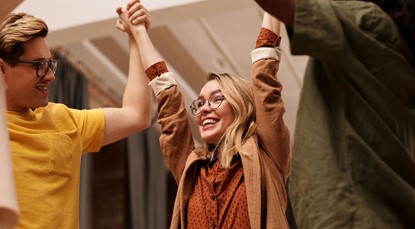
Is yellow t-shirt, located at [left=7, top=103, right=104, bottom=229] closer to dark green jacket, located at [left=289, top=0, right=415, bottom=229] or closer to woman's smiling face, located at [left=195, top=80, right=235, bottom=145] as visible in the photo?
woman's smiling face, located at [left=195, top=80, right=235, bottom=145]

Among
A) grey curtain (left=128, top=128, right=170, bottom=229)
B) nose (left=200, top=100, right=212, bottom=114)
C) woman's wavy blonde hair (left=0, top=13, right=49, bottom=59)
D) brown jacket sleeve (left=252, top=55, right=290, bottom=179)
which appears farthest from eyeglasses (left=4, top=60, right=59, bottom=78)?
grey curtain (left=128, top=128, right=170, bottom=229)

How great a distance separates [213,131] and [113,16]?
5.32 ft

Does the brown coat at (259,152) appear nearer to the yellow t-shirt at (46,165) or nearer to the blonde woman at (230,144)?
the blonde woman at (230,144)

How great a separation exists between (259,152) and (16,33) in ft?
2.47

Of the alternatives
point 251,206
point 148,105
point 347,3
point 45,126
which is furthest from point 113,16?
point 347,3

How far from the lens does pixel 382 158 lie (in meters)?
1.16

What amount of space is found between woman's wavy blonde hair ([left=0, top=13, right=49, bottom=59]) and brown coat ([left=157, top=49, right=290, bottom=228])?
1.39 feet

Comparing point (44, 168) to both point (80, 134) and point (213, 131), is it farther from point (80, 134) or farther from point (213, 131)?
point (213, 131)

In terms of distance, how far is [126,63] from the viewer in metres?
5.44

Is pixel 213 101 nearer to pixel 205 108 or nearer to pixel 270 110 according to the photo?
pixel 205 108

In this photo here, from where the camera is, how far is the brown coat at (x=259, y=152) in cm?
194

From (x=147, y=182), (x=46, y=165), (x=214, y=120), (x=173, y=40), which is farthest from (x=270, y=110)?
(x=147, y=182)

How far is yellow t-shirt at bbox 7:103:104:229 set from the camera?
1.94 m

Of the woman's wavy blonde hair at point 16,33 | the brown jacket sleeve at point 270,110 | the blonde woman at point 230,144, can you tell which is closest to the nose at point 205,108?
the blonde woman at point 230,144
